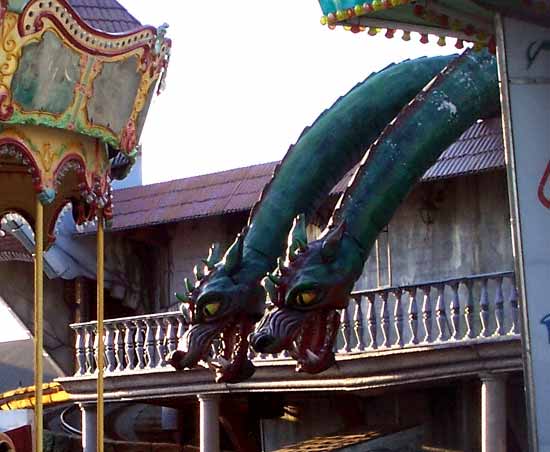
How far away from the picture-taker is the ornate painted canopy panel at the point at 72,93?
16.1m

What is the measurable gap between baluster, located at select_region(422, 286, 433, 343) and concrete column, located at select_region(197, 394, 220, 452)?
4.43 m

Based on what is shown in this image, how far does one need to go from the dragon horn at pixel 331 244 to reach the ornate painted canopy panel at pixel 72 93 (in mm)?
3001

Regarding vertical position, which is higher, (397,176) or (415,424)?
(397,176)

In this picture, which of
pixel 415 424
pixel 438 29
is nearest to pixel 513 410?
pixel 415 424

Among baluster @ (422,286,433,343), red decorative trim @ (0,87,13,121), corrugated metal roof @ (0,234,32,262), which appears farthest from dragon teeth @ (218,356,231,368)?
corrugated metal roof @ (0,234,32,262)

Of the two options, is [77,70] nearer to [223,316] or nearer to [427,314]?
[223,316]

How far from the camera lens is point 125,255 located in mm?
29922

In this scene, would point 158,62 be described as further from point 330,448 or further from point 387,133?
point 330,448

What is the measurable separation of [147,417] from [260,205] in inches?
551

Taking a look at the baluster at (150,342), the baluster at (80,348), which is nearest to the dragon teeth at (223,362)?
the baluster at (150,342)

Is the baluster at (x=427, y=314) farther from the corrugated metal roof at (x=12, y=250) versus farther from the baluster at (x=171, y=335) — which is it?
the corrugated metal roof at (x=12, y=250)

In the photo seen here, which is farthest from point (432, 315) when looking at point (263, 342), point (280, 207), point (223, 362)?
point (263, 342)

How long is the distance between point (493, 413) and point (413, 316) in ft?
5.57

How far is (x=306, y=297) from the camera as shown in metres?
15.6
